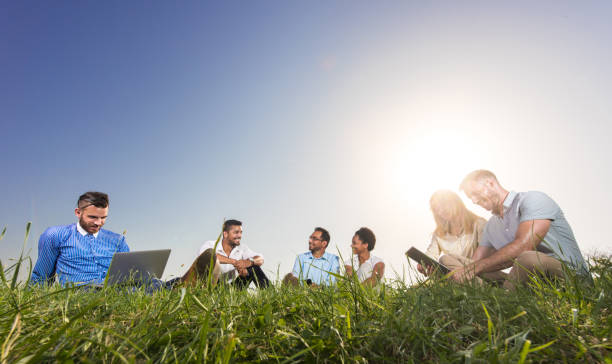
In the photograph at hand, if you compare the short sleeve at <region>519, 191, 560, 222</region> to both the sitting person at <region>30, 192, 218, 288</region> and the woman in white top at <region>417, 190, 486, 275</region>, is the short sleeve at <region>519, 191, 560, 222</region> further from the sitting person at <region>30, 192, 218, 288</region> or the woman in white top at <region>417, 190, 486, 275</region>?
the sitting person at <region>30, 192, 218, 288</region>

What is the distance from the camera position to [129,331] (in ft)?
4.62

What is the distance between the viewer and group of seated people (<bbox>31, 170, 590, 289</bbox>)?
124 inches

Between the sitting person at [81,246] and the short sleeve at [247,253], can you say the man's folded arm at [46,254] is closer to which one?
the sitting person at [81,246]

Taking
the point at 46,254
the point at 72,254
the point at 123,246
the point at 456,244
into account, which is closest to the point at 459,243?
the point at 456,244

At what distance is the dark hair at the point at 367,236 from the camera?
9.08 meters

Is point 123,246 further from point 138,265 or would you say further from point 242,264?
point 138,265

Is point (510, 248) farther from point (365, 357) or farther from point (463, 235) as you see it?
A: point (365, 357)

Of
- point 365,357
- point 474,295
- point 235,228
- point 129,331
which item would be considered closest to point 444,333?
point 365,357

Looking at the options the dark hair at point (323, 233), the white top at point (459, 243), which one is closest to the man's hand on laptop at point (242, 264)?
the dark hair at point (323, 233)

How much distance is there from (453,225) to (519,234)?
234cm

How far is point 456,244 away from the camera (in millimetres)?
6082

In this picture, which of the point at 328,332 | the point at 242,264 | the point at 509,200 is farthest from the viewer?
the point at 242,264

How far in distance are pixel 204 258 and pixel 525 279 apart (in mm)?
4052

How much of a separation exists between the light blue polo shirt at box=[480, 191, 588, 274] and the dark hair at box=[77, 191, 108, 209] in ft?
25.1
